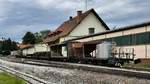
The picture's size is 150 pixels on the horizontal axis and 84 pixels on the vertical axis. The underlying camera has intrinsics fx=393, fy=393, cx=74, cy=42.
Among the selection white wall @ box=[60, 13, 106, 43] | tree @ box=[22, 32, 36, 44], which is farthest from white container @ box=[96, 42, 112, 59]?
tree @ box=[22, 32, 36, 44]

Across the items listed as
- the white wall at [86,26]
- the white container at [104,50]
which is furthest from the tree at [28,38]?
the white container at [104,50]

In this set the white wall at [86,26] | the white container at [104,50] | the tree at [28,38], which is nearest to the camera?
the white container at [104,50]

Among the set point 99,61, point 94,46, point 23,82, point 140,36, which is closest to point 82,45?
point 94,46

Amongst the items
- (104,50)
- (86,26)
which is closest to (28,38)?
(86,26)

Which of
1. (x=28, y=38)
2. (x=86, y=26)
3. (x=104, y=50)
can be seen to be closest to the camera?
(x=104, y=50)

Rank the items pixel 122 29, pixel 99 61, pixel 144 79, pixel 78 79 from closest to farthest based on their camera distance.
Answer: pixel 144 79, pixel 78 79, pixel 99 61, pixel 122 29

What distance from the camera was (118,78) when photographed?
16.3 meters

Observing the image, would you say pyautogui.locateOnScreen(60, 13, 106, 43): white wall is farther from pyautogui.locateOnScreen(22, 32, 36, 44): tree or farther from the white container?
pyautogui.locateOnScreen(22, 32, 36, 44): tree

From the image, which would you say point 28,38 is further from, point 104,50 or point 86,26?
point 104,50

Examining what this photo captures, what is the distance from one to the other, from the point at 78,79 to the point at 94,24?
63136 millimetres

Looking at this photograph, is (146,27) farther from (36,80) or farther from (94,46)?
(36,80)

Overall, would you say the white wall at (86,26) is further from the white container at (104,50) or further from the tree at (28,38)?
the tree at (28,38)

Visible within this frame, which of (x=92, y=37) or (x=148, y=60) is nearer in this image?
(x=148, y=60)

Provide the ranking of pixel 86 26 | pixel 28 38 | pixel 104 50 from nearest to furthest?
pixel 104 50 < pixel 86 26 < pixel 28 38
